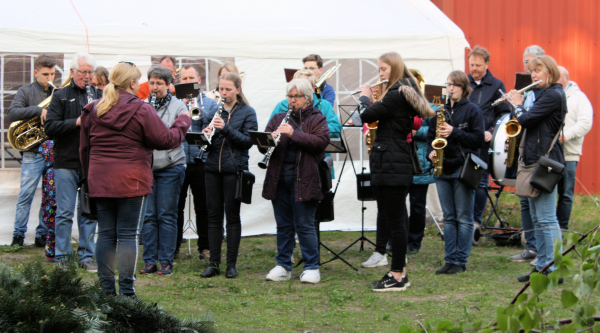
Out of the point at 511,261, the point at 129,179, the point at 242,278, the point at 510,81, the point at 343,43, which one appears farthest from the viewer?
the point at 510,81

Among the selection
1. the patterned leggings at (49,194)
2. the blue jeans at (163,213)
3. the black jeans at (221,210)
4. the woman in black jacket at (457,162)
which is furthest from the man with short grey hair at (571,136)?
the patterned leggings at (49,194)

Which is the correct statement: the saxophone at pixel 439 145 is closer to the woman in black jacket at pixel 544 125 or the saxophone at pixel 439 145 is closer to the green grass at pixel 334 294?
the woman in black jacket at pixel 544 125

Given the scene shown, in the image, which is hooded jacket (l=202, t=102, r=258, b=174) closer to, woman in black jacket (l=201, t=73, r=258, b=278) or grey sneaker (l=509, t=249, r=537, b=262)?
woman in black jacket (l=201, t=73, r=258, b=278)

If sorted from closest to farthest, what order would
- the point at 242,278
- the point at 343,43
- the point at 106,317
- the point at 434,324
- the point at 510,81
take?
the point at 434,324 < the point at 106,317 < the point at 242,278 < the point at 343,43 < the point at 510,81

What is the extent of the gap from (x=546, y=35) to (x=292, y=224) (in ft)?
21.6

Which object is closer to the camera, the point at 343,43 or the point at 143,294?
the point at 143,294

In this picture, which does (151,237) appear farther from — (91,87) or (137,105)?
(137,105)

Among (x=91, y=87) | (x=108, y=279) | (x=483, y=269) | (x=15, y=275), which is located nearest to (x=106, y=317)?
(x=15, y=275)

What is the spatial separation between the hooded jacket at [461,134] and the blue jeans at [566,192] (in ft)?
4.05

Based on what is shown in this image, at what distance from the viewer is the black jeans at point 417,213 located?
22.7 ft

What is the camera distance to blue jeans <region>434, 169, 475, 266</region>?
230 inches

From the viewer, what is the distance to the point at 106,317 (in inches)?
124

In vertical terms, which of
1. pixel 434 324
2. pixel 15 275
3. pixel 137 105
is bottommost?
pixel 15 275

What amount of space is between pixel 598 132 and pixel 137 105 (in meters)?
8.42
